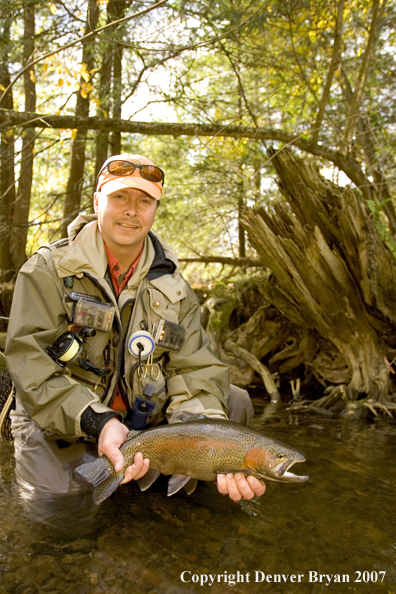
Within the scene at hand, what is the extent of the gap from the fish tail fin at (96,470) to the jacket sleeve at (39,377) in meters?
0.30

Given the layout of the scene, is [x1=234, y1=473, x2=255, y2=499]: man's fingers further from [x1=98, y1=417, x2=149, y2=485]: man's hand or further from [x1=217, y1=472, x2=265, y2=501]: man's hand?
[x1=98, y1=417, x2=149, y2=485]: man's hand

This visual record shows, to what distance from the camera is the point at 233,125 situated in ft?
28.6

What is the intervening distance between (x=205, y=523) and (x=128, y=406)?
1.15m

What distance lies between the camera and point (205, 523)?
3.46 m

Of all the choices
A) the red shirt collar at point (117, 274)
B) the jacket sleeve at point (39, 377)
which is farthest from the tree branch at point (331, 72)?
the jacket sleeve at point (39, 377)

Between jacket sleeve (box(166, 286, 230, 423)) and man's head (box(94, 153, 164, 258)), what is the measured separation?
773 millimetres

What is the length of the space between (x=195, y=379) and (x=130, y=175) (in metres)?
1.82

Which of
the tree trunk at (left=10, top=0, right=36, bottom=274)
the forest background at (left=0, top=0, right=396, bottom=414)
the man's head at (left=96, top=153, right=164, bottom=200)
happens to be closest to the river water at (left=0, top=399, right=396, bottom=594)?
the man's head at (left=96, top=153, right=164, bottom=200)

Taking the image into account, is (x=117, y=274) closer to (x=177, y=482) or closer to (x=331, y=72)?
(x=177, y=482)

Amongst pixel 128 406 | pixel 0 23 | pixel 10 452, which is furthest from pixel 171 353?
pixel 0 23

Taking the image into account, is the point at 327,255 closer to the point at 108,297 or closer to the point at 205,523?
the point at 108,297

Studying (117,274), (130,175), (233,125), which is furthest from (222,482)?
(233,125)

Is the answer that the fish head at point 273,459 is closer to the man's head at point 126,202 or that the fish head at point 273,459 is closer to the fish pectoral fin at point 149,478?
the fish pectoral fin at point 149,478

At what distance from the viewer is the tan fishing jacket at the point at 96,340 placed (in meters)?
3.38
